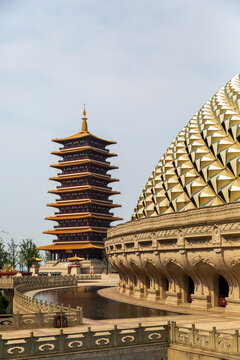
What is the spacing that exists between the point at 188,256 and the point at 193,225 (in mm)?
2266

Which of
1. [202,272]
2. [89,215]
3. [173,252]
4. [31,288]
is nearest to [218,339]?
[202,272]

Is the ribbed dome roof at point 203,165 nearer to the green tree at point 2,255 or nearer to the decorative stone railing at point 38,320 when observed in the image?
the decorative stone railing at point 38,320

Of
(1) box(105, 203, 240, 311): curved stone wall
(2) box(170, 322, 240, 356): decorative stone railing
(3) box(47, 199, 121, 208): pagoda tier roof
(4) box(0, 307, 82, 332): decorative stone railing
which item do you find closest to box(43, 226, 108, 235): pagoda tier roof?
(3) box(47, 199, 121, 208): pagoda tier roof

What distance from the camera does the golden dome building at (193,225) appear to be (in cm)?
2967

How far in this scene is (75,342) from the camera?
1895 cm

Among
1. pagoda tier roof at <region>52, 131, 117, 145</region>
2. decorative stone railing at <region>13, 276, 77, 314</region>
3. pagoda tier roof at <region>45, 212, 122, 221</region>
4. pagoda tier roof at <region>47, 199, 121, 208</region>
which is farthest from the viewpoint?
pagoda tier roof at <region>52, 131, 117, 145</region>

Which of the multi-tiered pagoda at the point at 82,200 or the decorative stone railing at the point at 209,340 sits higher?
the multi-tiered pagoda at the point at 82,200

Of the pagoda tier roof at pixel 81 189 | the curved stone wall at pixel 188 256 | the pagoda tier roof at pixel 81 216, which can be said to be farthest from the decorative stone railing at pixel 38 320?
the pagoda tier roof at pixel 81 189

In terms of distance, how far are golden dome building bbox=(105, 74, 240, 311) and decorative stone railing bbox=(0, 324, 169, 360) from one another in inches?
404

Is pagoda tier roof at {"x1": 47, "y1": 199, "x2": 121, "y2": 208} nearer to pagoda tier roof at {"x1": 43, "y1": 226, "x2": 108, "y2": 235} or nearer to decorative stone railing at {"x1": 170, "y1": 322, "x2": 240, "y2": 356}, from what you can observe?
pagoda tier roof at {"x1": 43, "y1": 226, "x2": 108, "y2": 235}

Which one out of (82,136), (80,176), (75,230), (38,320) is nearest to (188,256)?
(38,320)

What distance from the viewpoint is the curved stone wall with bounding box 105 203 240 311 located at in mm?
29047

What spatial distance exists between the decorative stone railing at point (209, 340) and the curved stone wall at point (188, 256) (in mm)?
9511

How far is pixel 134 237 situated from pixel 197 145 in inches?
376
